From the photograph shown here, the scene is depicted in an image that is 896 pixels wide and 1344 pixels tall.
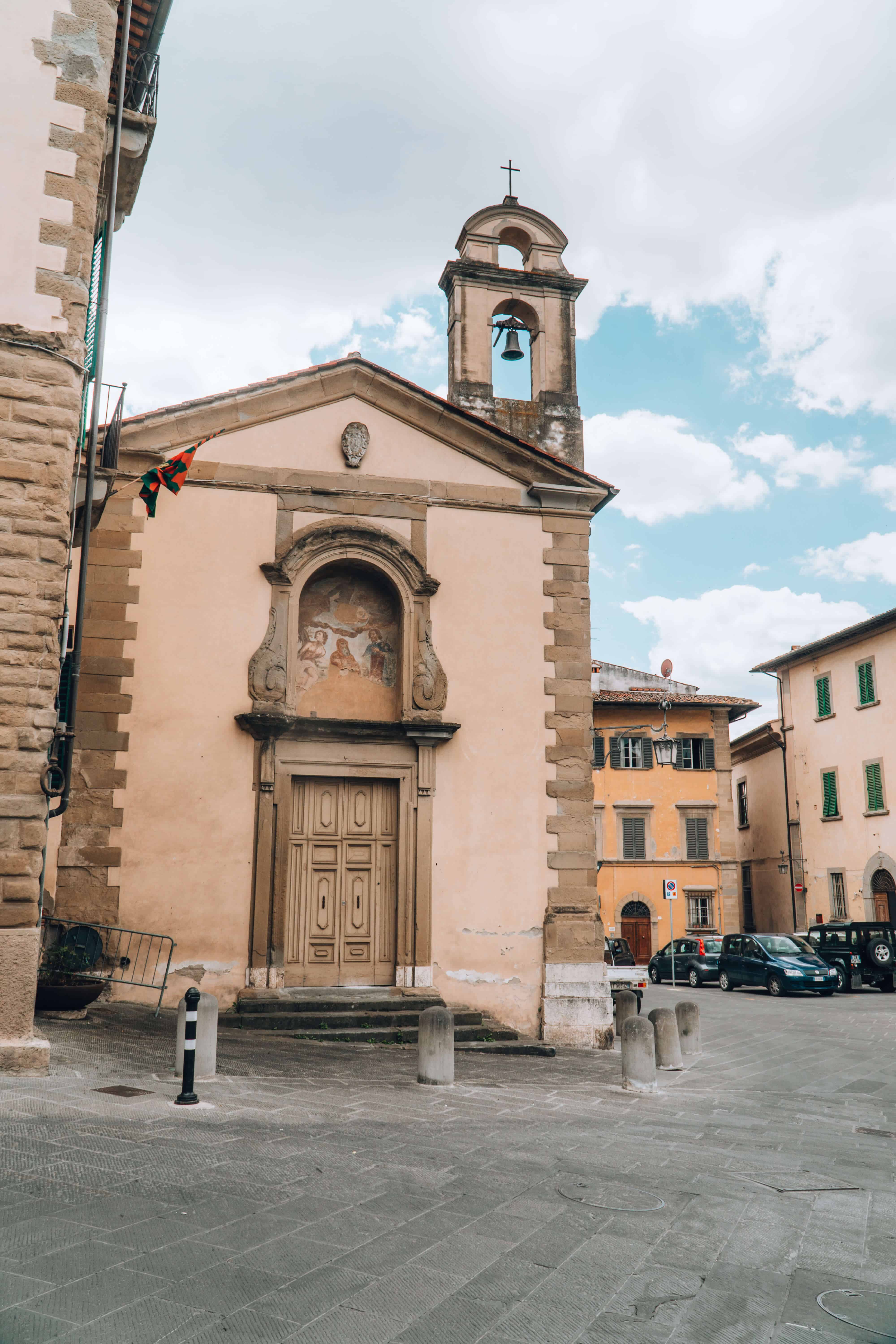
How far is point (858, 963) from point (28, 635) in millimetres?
22516

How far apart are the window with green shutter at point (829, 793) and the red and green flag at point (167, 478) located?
85.4 feet

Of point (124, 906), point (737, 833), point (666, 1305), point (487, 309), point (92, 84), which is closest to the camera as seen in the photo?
point (666, 1305)

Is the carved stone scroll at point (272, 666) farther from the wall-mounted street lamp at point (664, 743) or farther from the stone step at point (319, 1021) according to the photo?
the wall-mounted street lamp at point (664, 743)

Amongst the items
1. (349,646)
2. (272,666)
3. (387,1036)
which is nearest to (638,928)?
(349,646)

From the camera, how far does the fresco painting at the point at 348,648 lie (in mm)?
13047

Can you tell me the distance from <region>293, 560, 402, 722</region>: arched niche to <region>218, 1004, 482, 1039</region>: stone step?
3.50 m

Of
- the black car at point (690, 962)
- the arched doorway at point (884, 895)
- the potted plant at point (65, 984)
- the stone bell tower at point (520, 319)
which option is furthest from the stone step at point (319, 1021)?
the arched doorway at point (884, 895)

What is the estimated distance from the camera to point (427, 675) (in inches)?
512

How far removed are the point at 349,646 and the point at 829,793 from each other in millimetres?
23298

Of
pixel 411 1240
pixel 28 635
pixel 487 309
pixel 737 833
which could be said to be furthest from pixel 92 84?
pixel 737 833

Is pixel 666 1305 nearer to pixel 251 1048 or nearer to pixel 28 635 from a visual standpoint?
pixel 28 635

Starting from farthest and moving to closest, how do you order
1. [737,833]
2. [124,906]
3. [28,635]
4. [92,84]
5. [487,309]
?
[737,833] → [487,309] → [124,906] → [92,84] → [28,635]

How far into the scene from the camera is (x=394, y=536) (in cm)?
1322

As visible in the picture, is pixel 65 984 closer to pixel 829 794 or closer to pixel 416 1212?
pixel 416 1212
